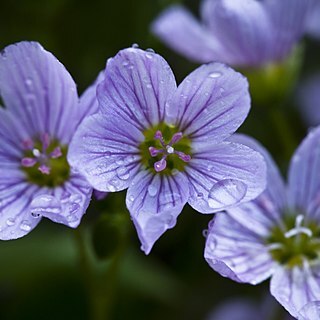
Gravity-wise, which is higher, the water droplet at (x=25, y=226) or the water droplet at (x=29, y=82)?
the water droplet at (x=29, y=82)

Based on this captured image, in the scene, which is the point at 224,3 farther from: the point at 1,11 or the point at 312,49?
the point at 312,49

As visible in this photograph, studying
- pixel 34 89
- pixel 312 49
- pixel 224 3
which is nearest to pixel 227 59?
pixel 224 3

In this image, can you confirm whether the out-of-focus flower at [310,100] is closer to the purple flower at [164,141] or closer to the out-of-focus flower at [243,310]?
the out-of-focus flower at [243,310]

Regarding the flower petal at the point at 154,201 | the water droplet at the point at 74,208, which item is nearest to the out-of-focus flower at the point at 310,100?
the flower petal at the point at 154,201

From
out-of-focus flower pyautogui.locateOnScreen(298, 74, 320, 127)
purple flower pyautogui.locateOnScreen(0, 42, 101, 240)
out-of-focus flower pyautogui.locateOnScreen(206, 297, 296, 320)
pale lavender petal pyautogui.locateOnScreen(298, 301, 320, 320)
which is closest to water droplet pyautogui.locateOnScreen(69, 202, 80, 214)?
purple flower pyautogui.locateOnScreen(0, 42, 101, 240)

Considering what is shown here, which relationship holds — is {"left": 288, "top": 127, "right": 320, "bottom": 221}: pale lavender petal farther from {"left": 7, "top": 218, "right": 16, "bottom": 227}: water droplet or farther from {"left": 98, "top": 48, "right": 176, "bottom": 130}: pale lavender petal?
{"left": 7, "top": 218, "right": 16, "bottom": 227}: water droplet

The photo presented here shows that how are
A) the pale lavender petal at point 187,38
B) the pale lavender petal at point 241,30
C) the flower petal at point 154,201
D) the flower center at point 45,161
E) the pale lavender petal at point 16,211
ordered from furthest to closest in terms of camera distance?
the pale lavender petal at point 187,38 → the pale lavender petal at point 241,30 → the flower center at point 45,161 → the pale lavender petal at point 16,211 → the flower petal at point 154,201
